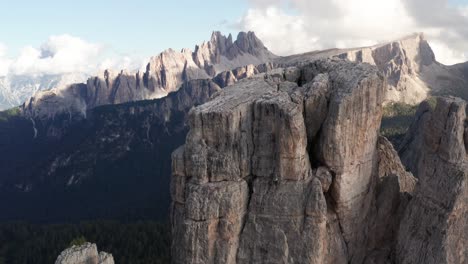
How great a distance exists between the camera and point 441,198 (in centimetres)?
2716

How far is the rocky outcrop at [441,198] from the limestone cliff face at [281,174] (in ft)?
11.3

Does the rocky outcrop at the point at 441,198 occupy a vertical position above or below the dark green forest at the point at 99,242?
above

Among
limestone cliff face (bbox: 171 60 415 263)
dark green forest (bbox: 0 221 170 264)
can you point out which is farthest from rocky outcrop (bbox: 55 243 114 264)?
dark green forest (bbox: 0 221 170 264)

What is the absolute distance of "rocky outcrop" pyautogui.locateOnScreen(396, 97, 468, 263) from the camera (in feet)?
86.3

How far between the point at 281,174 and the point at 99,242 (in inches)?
2514

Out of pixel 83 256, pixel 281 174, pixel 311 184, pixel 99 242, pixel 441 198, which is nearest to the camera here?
pixel 441 198

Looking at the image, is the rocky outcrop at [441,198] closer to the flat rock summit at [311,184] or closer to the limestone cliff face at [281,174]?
the flat rock summit at [311,184]

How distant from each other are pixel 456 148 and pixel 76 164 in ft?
627

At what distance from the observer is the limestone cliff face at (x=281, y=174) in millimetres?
27812

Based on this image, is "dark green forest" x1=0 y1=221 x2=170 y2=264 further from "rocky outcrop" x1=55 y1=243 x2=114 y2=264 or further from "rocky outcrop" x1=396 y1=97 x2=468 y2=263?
"rocky outcrop" x1=396 y1=97 x2=468 y2=263

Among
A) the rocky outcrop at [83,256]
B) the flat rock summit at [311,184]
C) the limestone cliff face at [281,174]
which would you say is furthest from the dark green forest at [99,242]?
the flat rock summit at [311,184]

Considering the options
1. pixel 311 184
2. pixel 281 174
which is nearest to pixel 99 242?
pixel 281 174

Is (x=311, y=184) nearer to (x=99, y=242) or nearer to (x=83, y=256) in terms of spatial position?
(x=83, y=256)

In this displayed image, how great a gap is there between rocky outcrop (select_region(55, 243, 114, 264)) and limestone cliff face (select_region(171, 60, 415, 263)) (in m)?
5.20
